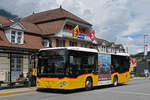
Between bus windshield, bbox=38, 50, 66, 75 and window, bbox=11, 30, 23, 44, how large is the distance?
1294cm

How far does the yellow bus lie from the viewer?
43.2 feet

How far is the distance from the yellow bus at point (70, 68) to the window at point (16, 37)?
12763mm

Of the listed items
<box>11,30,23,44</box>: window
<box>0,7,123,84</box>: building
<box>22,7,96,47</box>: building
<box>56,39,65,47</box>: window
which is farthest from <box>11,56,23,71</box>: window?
<box>56,39,65,47</box>: window

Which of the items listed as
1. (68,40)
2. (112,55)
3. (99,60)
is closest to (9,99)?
(99,60)

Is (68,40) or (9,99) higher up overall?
(68,40)

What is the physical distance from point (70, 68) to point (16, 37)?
49.1ft

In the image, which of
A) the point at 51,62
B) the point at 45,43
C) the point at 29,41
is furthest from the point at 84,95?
the point at 45,43

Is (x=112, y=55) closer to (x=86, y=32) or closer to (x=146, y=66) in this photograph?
(x=86, y=32)

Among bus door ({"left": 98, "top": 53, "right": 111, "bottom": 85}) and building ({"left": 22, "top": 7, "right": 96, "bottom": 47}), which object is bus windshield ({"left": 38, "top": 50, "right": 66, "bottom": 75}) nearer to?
bus door ({"left": 98, "top": 53, "right": 111, "bottom": 85})

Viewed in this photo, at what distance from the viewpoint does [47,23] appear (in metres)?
35.6

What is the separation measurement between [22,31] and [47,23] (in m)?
8.64

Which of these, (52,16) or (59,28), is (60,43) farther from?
(52,16)

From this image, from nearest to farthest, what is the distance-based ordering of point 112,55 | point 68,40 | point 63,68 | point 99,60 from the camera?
point 63,68 < point 99,60 < point 112,55 < point 68,40

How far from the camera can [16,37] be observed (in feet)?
86.9
